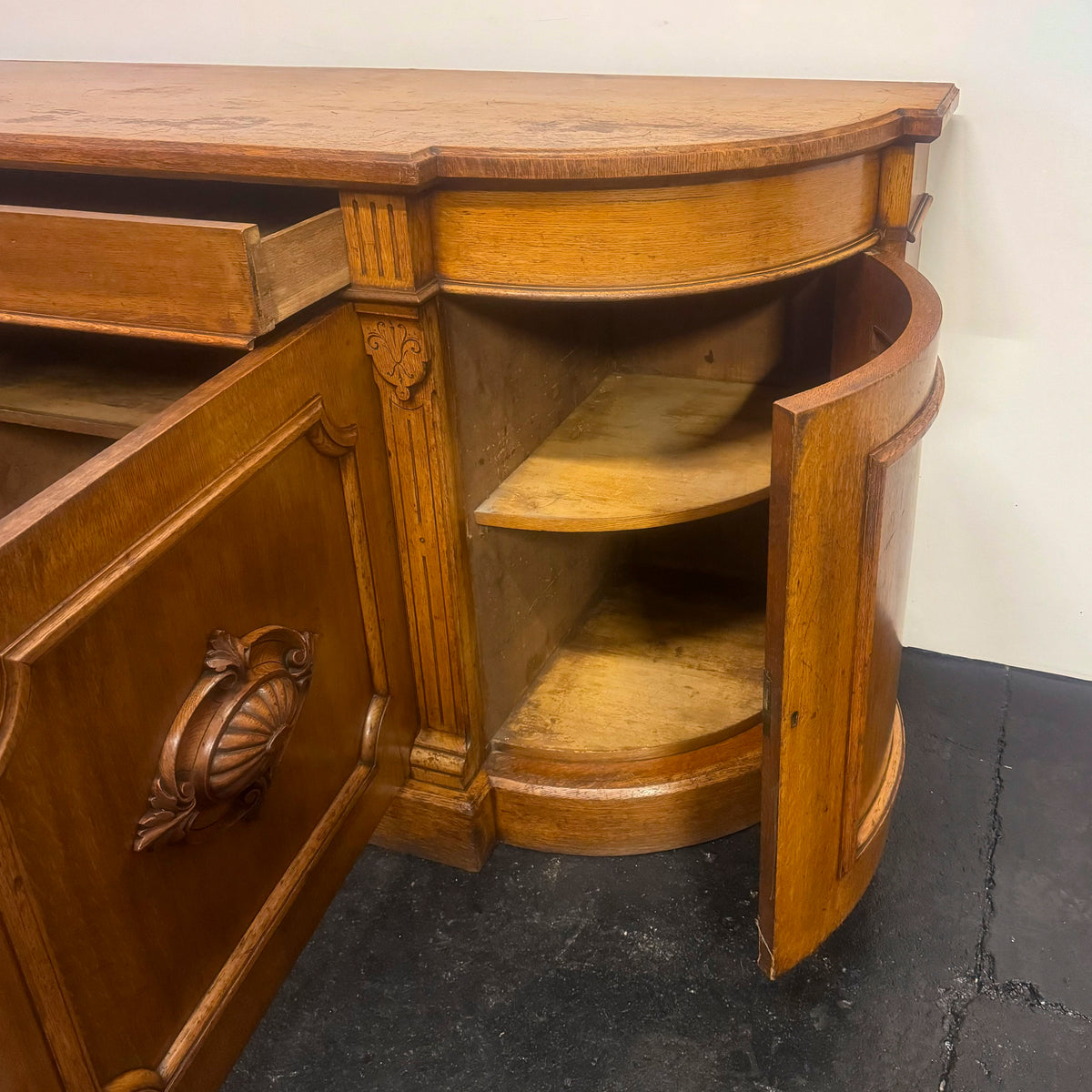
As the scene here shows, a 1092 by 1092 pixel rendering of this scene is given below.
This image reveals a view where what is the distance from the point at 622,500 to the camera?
1119 millimetres

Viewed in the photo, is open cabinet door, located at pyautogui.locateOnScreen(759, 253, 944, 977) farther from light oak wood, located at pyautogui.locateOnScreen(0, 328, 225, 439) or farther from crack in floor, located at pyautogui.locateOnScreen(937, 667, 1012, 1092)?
light oak wood, located at pyautogui.locateOnScreen(0, 328, 225, 439)

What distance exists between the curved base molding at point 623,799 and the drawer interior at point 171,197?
65 cm

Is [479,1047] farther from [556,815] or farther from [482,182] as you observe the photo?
[482,182]

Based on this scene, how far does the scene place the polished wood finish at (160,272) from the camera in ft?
2.60

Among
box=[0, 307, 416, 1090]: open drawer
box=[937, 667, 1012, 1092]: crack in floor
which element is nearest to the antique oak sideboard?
box=[0, 307, 416, 1090]: open drawer

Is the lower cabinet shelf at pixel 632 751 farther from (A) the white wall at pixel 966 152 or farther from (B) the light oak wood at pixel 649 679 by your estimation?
(A) the white wall at pixel 966 152

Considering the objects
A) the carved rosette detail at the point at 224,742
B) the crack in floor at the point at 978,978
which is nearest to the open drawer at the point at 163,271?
the carved rosette detail at the point at 224,742

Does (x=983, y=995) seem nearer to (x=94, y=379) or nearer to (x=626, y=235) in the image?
(x=626, y=235)

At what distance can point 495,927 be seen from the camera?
1.14 m

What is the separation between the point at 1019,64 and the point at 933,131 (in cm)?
29

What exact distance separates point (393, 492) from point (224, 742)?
0.36 meters

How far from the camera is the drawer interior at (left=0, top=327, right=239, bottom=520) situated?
3.48 feet

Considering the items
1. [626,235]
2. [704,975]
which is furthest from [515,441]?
[704,975]

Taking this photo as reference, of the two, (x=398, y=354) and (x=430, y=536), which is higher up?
(x=398, y=354)
